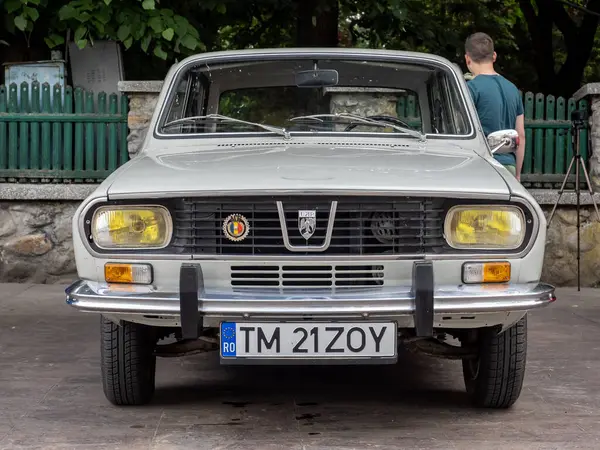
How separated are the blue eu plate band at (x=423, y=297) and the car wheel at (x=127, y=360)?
1.29 m

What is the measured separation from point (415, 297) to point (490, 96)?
10.9 ft

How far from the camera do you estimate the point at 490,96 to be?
25.3ft

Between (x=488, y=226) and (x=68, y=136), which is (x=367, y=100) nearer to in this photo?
(x=68, y=136)

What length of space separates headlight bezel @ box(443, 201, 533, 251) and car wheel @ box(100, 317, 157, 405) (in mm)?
1425

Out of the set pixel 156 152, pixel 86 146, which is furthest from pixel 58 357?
pixel 86 146

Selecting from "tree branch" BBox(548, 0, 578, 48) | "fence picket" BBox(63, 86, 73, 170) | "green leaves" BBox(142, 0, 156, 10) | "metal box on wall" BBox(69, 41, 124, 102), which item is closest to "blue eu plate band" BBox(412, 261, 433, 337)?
"fence picket" BBox(63, 86, 73, 170)

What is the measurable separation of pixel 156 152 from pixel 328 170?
48.3 inches

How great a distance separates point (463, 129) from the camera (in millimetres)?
6121

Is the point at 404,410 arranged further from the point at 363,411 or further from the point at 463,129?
the point at 463,129

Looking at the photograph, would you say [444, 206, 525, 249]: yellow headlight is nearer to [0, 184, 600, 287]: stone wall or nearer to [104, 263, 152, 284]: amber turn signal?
[104, 263, 152, 284]: amber turn signal

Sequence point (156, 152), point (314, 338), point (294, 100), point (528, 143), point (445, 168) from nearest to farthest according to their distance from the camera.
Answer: point (314, 338)
point (445, 168)
point (156, 152)
point (294, 100)
point (528, 143)

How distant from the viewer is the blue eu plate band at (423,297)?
4.68 m

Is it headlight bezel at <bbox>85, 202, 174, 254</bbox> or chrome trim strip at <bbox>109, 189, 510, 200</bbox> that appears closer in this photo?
chrome trim strip at <bbox>109, 189, 510, 200</bbox>

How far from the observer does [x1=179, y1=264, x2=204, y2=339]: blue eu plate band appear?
470cm
